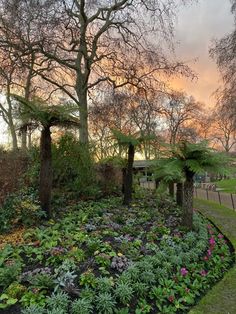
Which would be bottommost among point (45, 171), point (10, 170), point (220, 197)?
point (220, 197)

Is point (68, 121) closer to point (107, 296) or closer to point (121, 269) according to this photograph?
point (121, 269)

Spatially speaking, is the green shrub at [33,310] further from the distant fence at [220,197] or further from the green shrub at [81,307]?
the distant fence at [220,197]

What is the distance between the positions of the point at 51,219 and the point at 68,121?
2244mm

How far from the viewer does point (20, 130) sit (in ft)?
25.8

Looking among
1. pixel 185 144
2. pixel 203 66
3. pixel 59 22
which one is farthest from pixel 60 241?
pixel 203 66

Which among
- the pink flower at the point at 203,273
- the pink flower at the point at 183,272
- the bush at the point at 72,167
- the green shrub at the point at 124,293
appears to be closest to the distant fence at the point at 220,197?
the bush at the point at 72,167

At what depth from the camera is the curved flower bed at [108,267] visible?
13.7 ft

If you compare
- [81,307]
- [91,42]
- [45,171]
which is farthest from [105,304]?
[91,42]

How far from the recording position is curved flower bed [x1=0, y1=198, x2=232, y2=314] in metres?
4.18

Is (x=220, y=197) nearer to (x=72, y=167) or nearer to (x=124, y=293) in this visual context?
(x=72, y=167)

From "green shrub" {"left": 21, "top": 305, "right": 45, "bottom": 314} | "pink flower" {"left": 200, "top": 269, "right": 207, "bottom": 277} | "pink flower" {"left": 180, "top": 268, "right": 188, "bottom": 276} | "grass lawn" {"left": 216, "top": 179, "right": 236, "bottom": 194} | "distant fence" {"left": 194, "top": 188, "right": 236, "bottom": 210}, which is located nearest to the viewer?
"green shrub" {"left": 21, "top": 305, "right": 45, "bottom": 314}

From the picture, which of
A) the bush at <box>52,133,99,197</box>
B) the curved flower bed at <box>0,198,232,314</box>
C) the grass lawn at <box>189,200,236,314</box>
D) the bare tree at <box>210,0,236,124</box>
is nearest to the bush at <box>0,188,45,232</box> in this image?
the curved flower bed at <box>0,198,232,314</box>

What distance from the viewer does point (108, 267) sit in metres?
5.10

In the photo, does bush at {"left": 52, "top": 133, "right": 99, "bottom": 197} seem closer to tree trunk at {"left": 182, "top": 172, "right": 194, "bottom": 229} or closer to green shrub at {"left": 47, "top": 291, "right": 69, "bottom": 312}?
tree trunk at {"left": 182, "top": 172, "right": 194, "bottom": 229}
